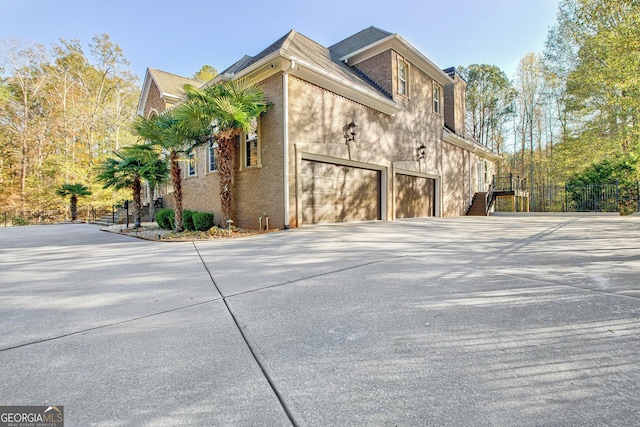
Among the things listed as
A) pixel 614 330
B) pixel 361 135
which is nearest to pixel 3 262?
pixel 614 330

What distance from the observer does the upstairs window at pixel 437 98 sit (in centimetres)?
1578

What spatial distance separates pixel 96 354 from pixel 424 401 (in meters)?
1.99

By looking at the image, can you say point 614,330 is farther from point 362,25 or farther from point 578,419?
point 362,25

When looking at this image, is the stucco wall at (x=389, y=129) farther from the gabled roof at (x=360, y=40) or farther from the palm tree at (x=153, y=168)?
the palm tree at (x=153, y=168)

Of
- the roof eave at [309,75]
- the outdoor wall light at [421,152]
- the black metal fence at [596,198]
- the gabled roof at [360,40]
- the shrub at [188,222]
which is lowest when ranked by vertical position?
the shrub at [188,222]

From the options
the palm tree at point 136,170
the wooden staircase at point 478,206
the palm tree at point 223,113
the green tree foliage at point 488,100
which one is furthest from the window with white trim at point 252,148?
the green tree foliage at point 488,100

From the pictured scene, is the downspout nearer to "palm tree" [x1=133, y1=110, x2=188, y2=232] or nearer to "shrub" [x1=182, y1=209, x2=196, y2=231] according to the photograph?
"palm tree" [x1=133, y1=110, x2=188, y2=232]

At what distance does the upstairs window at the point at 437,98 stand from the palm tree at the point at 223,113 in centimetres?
1094

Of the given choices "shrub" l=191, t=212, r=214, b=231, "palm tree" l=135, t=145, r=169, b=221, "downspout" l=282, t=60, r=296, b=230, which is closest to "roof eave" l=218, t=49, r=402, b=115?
"downspout" l=282, t=60, r=296, b=230

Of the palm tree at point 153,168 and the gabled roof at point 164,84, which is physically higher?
the gabled roof at point 164,84

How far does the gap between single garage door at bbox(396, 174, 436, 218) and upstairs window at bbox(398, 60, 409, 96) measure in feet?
12.8

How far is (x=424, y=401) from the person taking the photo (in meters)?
1.32

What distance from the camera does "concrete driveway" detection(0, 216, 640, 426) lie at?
4.24ft

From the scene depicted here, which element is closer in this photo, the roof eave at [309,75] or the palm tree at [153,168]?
the roof eave at [309,75]
